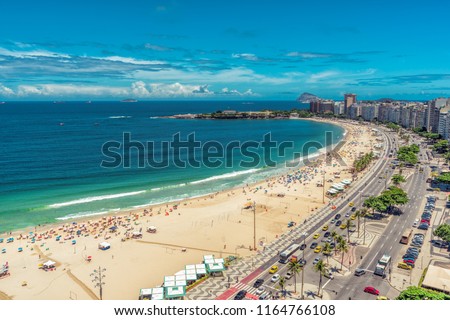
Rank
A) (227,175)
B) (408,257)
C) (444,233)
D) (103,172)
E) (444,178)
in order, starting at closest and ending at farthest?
(408,257) → (444,233) → (444,178) → (103,172) → (227,175)

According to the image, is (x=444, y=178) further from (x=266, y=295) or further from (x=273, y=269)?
(x=266, y=295)

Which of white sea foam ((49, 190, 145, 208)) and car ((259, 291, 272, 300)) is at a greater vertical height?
white sea foam ((49, 190, 145, 208))

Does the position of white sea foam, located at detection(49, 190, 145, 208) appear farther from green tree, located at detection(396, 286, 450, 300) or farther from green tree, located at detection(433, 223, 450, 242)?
green tree, located at detection(396, 286, 450, 300)

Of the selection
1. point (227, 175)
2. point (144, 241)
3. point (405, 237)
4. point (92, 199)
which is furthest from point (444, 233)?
point (92, 199)

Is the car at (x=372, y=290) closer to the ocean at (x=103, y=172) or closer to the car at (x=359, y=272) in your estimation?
the car at (x=359, y=272)

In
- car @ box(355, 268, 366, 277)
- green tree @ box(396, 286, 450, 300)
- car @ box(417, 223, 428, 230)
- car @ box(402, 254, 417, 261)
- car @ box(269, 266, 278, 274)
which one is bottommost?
car @ box(269, 266, 278, 274)

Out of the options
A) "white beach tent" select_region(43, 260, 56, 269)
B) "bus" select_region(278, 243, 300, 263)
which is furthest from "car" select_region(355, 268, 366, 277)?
"white beach tent" select_region(43, 260, 56, 269)
